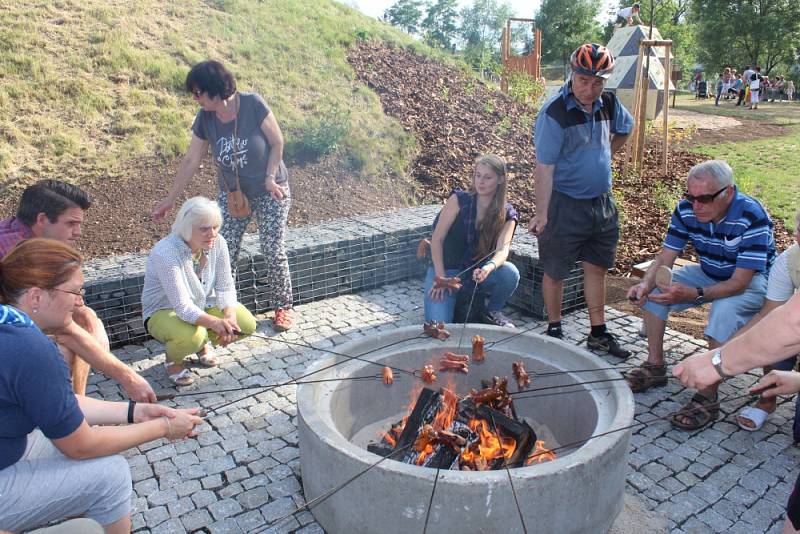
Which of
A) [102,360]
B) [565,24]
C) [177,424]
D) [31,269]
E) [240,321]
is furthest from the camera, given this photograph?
[565,24]

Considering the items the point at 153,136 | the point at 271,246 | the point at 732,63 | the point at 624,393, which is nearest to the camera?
the point at 624,393

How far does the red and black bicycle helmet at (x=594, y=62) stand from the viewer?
13.8 feet

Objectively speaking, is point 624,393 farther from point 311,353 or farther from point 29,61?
point 29,61

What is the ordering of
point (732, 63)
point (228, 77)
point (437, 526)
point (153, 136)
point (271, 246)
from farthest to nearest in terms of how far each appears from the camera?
point (732, 63)
point (153, 136)
point (271, 246)
point (228, 77)
point (437, 526)

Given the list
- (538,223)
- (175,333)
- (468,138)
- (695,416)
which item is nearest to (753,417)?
(695,416)

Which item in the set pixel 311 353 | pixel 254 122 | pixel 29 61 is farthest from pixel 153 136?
pixel 311 353

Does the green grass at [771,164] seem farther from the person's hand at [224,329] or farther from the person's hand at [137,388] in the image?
the person's hand at [137,388]

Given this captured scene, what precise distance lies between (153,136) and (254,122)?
16.9 ft

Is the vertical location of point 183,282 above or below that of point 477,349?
above

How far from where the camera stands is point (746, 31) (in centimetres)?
3409

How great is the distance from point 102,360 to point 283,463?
116cm

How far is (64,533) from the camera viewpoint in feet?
8.51

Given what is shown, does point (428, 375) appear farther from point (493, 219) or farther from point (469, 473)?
point (493, 219)

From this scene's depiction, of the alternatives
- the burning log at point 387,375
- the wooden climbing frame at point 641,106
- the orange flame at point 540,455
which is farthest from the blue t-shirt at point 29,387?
the wooden climbing frame at point 641,106
